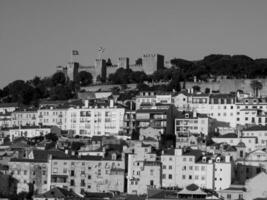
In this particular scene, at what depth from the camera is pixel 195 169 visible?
53625mm

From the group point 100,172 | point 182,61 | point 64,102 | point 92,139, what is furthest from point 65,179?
point 182,61

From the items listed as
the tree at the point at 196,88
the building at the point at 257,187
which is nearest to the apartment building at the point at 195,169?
the building at the point at 257,187

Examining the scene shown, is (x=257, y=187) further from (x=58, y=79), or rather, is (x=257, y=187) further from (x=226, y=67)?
(x=58, y=79)

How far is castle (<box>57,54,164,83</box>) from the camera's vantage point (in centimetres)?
9125

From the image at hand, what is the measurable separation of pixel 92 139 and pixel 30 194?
35.8 ft

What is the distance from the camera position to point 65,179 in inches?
2239

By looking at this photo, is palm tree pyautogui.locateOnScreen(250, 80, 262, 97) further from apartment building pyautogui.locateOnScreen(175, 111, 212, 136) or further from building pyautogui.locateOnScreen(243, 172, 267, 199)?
building pyautogui.locateOnScreen(243, 172, 267, 199)

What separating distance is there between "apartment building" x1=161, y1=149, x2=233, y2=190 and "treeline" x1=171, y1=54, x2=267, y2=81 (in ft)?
95.3

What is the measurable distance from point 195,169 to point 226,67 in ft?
107

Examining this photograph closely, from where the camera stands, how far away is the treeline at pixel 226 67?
3250 inches

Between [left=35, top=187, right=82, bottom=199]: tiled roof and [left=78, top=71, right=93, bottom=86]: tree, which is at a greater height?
[left=78, top=71, right=93, bottom=86]: tree

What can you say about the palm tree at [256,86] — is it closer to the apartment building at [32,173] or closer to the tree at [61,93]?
the tree at [61,93]

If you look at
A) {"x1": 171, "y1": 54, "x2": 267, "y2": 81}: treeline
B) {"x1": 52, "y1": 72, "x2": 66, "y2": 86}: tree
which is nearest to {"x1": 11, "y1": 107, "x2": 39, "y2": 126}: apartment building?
{"x1": 52, "y1": 72, "x2": 66, "y2": 86}: tree

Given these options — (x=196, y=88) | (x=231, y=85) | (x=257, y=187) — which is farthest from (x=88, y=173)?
(x=231, y=85)
